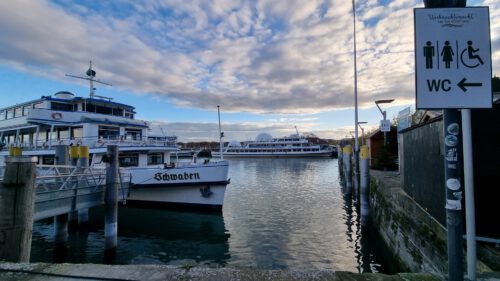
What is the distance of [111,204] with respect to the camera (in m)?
10.4

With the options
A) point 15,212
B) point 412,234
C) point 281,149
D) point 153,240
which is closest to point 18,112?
point 153,240

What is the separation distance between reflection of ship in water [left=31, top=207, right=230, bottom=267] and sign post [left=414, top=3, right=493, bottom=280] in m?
7.62

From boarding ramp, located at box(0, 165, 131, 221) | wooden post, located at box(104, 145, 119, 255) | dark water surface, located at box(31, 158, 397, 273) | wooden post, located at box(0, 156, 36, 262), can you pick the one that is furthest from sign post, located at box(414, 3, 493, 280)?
wooden post, located at box(104, 145, 119, 255)

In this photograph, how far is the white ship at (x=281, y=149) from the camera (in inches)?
3310

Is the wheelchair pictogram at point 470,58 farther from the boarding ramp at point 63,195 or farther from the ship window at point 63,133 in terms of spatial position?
the ship window at point 63,133

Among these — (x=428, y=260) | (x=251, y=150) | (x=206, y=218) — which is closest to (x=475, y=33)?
(x=428, y=260)

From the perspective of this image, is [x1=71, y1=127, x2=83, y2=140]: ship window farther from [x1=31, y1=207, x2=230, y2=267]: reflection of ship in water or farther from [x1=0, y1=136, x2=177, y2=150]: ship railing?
[x1=31, y1=207, x2=230, y2=267]: reflection of ship in water

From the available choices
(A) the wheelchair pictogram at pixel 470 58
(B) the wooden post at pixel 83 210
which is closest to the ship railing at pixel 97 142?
(B) the wooden post at pixel 83 210

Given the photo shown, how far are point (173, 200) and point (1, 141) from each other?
62.0 ft

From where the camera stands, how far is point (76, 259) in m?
9.73

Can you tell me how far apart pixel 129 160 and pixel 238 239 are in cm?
1037

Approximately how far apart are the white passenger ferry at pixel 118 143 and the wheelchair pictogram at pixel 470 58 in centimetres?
1417

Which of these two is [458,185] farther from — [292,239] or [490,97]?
[292,239]

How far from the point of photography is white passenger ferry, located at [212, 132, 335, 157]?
84.1 m
